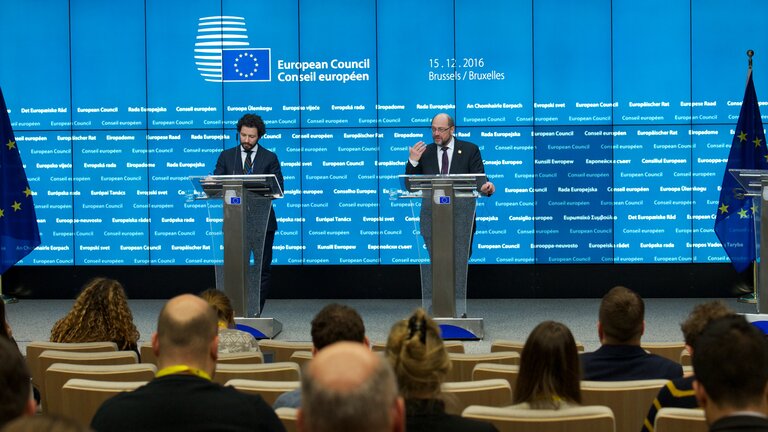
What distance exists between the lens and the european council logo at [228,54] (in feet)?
33.1

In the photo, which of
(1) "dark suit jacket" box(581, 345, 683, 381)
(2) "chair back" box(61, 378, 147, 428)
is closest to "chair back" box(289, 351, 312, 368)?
(2) "chair back" box(61, 378, 147, 428)

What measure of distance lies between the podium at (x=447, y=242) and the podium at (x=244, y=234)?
1.14m

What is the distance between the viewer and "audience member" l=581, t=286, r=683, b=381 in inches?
150

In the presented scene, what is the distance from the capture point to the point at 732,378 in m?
2.17

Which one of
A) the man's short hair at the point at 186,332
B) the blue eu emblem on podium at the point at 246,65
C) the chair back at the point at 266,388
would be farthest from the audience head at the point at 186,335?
the blue eu emblem on podium at the point at 246,65

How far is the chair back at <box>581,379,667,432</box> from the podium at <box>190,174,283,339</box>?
4246 mm

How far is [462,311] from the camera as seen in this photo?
24.8 feet

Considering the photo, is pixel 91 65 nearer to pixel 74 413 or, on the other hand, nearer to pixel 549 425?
pixel 74 413

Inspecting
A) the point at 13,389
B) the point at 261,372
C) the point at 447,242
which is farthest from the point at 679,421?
the point at 447,242

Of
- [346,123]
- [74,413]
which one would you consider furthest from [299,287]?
[74,413]

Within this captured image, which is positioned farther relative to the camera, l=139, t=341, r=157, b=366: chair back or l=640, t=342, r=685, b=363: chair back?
l=139, t=341, r=157, b=366: chair back

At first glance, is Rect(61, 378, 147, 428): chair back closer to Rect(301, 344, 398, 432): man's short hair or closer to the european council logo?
Rect(301, 344, 398, 432): man's short hair

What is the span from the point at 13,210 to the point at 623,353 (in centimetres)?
706

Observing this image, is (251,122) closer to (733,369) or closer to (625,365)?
(625,365)
